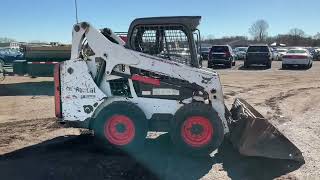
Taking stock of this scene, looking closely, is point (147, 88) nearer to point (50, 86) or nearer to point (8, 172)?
point (8, 172)

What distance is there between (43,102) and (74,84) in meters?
6.70

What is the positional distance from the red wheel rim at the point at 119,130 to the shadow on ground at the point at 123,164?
23 cm

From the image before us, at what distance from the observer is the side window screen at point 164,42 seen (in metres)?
7.97

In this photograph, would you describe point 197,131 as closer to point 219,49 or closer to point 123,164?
point 123,164

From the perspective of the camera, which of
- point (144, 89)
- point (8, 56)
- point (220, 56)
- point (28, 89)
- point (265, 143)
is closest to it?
point (265, 143)

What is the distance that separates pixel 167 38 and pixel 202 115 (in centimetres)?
153

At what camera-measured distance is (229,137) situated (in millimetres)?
8148

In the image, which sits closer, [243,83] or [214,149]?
[214,149]

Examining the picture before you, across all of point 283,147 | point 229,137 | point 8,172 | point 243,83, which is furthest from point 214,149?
point 243,83

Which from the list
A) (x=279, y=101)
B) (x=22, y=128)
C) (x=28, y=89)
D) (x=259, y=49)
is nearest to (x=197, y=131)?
(x=22, y=128)

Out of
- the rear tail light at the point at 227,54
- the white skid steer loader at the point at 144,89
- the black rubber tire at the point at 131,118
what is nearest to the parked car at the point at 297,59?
the rear tail light at the point at 227,54

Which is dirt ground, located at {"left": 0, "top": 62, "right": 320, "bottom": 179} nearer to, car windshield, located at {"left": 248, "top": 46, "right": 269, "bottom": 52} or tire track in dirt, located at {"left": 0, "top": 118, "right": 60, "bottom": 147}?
tire track in dirt, located at {"left": 0, "top": 118, "right": 60, "bottom": 147}

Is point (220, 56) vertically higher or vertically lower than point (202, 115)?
higher

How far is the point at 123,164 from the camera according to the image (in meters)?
7.20
